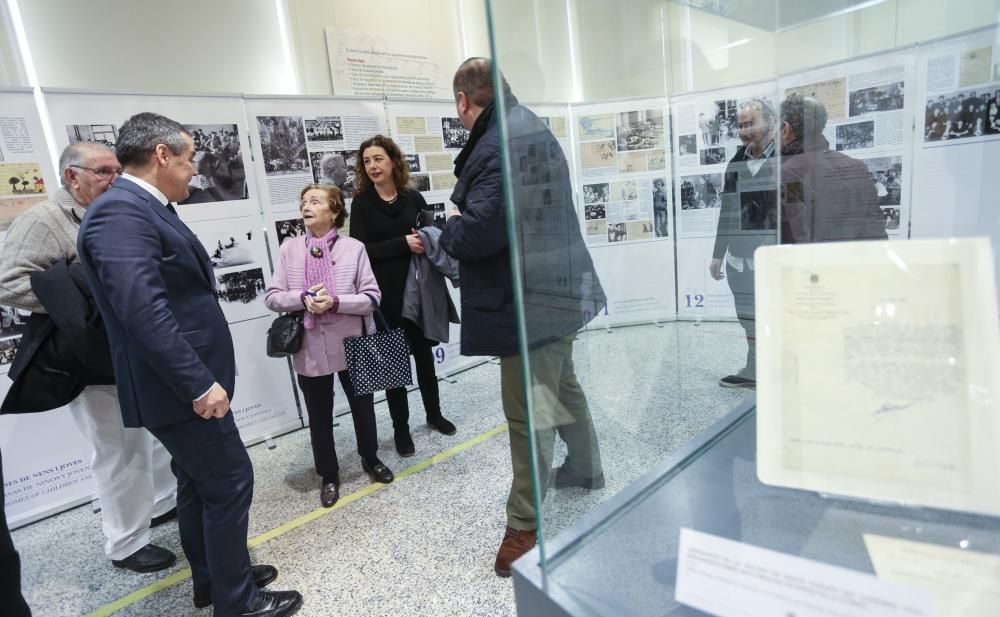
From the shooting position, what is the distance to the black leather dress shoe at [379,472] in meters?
2.83

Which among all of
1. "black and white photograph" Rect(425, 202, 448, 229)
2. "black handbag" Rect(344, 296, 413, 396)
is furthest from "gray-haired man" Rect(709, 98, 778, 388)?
"black and white photograph" Rect(425, 202, 448, 229)

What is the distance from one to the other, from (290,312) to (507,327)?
4.44 feet

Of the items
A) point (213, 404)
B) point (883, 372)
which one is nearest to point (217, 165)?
point (213, 404)

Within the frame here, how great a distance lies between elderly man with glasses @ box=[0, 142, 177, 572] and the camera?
6.91 feet

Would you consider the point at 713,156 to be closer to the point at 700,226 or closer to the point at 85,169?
the point at 700,226

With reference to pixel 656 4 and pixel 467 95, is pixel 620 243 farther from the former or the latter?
pixel 467 95

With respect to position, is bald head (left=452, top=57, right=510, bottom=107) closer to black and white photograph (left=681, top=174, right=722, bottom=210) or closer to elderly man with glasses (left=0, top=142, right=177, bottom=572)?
black and white photograph (left=681, top=174, right=722, bottom=210)

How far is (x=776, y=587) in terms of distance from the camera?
0.63 m

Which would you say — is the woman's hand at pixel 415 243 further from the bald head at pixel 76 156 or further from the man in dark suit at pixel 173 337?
the bald head at pixel 76 156

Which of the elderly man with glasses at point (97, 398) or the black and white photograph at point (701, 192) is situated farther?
Answer: the elderly man with glasses at point (97, 398)

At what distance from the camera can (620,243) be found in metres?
1.29

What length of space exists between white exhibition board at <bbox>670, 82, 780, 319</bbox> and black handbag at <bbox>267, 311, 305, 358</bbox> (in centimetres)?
181

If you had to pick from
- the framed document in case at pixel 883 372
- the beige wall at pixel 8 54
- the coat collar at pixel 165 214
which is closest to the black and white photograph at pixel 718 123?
the framed document in case at pixel 883 372

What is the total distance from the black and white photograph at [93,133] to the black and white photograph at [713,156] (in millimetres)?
2903
